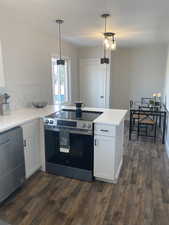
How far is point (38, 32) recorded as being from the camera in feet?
11.5

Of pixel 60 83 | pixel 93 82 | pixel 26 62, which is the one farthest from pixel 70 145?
pixel 93 82

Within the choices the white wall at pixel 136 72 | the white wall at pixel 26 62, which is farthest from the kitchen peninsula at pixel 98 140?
the white wall at pixel 136 72

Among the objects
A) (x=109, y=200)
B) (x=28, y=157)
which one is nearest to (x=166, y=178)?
(x=109, y=200)

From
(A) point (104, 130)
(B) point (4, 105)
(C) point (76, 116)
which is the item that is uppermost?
(B) point (4, 105)

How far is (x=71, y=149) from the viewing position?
8.37ft

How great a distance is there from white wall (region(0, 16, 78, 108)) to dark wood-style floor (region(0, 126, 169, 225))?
154 cm

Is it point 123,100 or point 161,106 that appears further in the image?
point 123,100

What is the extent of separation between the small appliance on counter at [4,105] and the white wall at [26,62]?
242 mm

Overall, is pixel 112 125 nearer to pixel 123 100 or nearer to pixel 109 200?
pixel 109 200

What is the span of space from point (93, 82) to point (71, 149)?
347 centimetres

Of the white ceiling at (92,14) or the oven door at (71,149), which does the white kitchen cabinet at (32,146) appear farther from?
the white ceiling at (92,14)

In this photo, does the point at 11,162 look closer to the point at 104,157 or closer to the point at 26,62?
the point at 104,157

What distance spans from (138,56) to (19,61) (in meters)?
3.91

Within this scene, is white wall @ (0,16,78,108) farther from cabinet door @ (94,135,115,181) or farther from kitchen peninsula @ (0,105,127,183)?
cabinet door @ (94,135,115,181)
